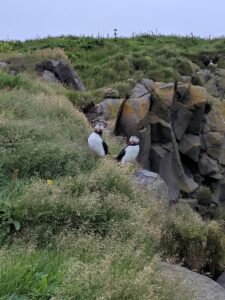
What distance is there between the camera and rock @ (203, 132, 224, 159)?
1836 centimetres

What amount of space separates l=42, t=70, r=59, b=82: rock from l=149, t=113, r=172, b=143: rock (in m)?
2.99

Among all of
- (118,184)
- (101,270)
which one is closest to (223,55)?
(118,184)

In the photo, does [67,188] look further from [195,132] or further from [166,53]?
[166,53]

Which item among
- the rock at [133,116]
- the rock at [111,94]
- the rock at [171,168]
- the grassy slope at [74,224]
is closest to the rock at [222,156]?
the rock at [171,168]

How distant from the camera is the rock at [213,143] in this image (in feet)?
60.2

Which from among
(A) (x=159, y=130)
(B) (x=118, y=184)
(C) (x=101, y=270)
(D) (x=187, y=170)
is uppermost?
(C) (x=101, y=270)

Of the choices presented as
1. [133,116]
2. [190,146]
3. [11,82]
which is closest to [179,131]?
[190,146]

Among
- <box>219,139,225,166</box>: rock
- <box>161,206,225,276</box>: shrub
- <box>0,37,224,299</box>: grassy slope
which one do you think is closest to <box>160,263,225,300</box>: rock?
<box>0,37,224,299</box>: grassy slope

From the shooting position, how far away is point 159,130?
53.9 feet

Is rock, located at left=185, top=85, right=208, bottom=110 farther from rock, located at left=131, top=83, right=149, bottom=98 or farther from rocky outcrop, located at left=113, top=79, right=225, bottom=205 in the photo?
rock, located at left=131, top=83, right=149, bottom=98

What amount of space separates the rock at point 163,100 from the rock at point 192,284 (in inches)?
421

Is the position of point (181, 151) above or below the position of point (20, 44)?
below

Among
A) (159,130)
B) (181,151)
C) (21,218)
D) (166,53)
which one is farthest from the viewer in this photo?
(166,53)

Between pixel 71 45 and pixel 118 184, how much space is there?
20.1 metres
